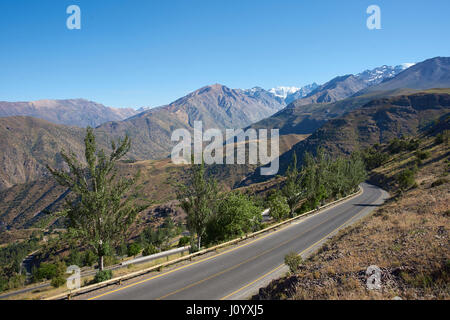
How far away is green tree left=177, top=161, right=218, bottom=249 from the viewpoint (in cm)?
2102

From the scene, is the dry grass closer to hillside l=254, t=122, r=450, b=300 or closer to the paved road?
hillside l=254, t=122, r=450, b=300

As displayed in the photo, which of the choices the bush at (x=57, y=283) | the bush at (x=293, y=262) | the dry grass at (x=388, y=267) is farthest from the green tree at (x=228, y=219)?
the bush at (x=57, y=283)

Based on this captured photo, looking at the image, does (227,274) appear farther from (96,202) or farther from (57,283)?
(57,283)

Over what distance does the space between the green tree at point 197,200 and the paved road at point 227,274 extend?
328cm

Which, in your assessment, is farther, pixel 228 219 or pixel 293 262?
pixel 228 219

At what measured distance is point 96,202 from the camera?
1505 centimetres

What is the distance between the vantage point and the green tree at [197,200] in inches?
827

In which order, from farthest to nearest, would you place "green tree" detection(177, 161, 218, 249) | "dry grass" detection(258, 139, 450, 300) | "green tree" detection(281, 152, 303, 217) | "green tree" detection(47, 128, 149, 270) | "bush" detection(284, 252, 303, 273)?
"green tree" detection(281, 152, 303, 217)
"green tree" detection(177, 161, 218, 249)
"green tree" detection(47, 128, 149, 270)
"bush" detection(284, 252, 303, 273)
"dry grass" detection(258, 139, 450, 300)

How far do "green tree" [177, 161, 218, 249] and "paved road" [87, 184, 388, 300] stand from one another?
3281 millimetres

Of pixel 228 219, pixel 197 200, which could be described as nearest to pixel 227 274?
pixel 197 200

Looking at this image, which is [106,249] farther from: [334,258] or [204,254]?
[334,258]

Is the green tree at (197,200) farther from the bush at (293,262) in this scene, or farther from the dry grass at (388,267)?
the dry grass at (388,267)

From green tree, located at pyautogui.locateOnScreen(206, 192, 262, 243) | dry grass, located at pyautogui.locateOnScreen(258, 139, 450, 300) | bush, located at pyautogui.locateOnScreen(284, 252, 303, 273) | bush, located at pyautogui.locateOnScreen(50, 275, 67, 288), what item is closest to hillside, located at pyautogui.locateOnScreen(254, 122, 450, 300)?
dry grass, located at pyautogui.locateOnScreen(258, 139, 450, 300)

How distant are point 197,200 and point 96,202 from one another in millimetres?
8400
